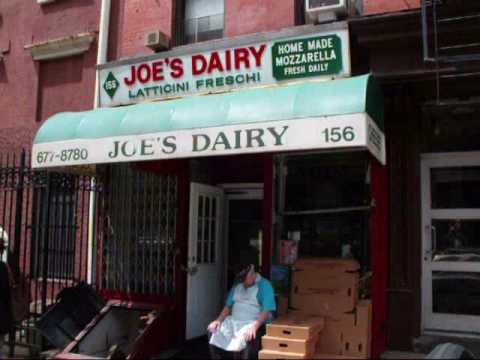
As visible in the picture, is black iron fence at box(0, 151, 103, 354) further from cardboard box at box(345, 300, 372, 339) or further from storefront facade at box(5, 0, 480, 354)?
cardboard box at box(345, 300, 372, 339)

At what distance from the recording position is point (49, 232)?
9.41 metres

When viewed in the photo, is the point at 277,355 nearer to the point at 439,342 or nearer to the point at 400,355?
the point at 400,355

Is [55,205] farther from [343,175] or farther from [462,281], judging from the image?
[462,281]

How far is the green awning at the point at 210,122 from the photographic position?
5.97 m

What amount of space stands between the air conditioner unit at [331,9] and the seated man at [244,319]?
11.3 ft

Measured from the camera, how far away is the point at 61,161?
7594 mm

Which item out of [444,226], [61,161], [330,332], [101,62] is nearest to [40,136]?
[61,161]

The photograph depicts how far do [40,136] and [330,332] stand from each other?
15.8 ft

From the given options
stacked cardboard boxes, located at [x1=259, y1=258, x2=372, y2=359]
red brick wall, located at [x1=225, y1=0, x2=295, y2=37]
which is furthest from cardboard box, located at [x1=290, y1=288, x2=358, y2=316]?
red brick wall, located at [x1=225, y1=0, x2=295, y2=37]

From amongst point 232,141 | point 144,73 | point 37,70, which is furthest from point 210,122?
point 37,70

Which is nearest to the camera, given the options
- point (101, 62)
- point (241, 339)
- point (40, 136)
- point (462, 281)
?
point (241, 339)

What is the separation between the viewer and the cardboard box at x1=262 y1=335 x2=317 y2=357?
19.9ft

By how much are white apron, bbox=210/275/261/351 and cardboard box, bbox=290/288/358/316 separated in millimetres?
551

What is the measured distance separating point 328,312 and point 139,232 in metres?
3.59
